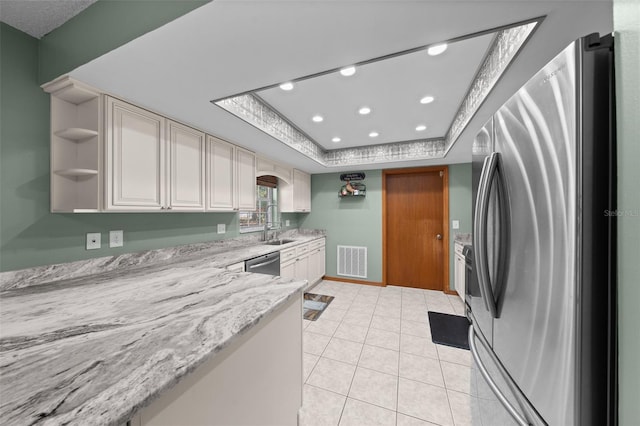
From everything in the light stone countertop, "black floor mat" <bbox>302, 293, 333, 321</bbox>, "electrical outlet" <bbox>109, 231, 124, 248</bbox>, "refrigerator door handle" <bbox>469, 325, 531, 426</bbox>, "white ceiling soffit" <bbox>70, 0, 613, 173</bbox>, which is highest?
"white ceiling soffit" <bbox>70, 0, 613, 173</bbox>

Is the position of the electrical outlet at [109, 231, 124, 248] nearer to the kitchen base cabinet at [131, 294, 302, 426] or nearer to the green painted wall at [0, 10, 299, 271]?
the green painted wall at [0, 10, 299, 271]

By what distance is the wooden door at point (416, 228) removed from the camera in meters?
3.84

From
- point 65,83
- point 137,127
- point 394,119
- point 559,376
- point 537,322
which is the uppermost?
point 394,119

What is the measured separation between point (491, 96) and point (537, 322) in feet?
5.23

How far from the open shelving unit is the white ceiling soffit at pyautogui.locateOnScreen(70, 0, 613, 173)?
20 centimetres

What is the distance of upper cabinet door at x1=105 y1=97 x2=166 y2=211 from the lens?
1.54 m

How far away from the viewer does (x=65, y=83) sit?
138 cm

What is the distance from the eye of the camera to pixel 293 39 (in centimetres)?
108

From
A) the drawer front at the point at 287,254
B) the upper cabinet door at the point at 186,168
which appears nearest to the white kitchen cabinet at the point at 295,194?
the drawer front at the point at 287,254

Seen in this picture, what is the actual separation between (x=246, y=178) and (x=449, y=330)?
10.1 ft

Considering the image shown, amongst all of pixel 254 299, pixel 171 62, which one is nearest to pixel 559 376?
pixel 254 299

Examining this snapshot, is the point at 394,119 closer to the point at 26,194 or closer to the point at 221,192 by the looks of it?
the point at 221,192

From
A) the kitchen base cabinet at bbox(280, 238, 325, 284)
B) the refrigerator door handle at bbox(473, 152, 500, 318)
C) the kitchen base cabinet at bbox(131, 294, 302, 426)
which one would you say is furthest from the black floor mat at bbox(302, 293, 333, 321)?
the refrigerator door handle at bbox(473, 152, 500, 318)

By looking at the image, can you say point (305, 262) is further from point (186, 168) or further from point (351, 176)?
point (186, 168)
